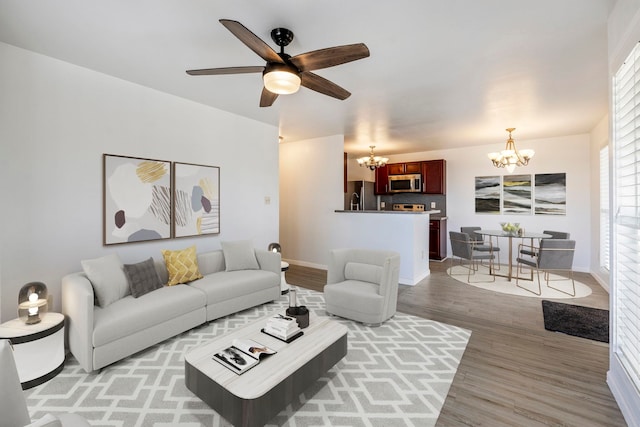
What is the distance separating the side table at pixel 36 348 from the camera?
211 cm

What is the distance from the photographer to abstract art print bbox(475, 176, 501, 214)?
6.41 m

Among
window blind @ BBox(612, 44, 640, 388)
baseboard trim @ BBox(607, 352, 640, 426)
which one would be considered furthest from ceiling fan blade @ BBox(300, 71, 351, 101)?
baseboard trim @ BBox(607, 352, 640, 426)

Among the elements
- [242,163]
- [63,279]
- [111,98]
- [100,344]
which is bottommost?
[100,344]

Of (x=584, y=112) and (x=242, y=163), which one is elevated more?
(x=584, y=112)

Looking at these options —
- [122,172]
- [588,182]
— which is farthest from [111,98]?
[588,182]

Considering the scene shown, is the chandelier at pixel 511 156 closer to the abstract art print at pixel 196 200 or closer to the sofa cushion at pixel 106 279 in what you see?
the abstract art print at pixel 196 200

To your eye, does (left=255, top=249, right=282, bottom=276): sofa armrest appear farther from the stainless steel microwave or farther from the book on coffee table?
the stainless steel microwave

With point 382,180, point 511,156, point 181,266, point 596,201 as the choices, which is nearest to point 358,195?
point 382,180

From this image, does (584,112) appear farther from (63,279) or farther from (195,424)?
(63,279)

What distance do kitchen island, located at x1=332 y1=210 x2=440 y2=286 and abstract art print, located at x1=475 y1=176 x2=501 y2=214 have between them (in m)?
1.92

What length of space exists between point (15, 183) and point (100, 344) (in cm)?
163

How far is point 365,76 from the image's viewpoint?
9.99 ft

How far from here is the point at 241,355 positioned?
1932 millimetres

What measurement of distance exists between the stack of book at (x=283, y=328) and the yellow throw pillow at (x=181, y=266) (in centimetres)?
147
